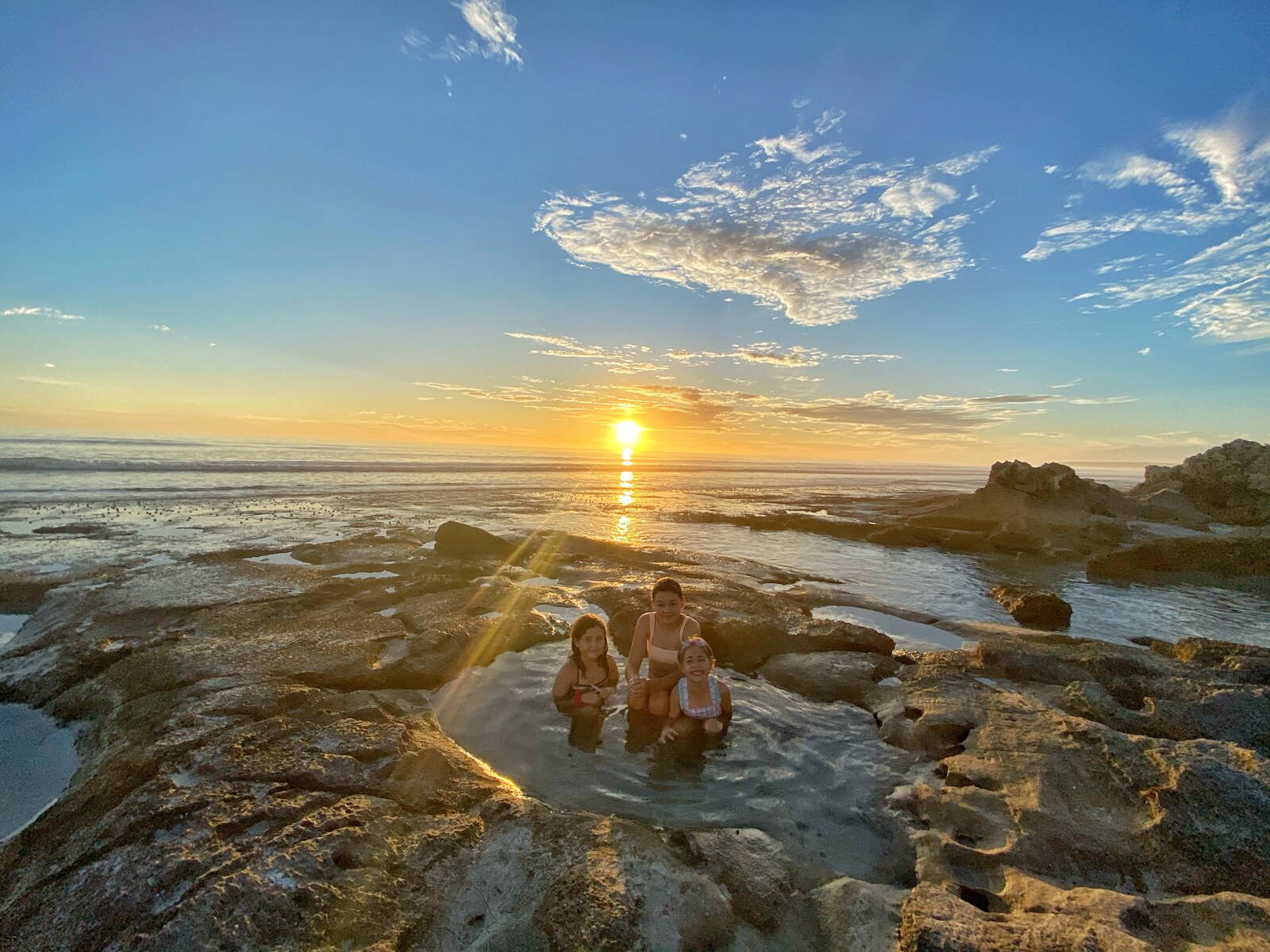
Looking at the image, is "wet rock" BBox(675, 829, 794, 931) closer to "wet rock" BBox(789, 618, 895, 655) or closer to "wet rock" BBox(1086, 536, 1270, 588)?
"wet rock" BBox(789, 618, 895, 655)

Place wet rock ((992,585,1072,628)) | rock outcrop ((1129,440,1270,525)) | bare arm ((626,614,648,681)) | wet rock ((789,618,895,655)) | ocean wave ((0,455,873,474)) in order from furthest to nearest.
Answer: ocean wave ((0,455,873,474)) < rock outcrop ((1129,440,1270,525)) < wet rock ((992,585,1072,628)) < wet rock ((789,618,895,655)) < bare arm ((626,614,648,681))

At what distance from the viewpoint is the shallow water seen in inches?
174

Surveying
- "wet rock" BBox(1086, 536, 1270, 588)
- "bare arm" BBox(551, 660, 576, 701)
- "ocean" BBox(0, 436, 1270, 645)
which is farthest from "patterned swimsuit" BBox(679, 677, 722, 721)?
"wet rock" BBox(1086, 536, 1270, 588)

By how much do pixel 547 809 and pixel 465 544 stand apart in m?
10.9

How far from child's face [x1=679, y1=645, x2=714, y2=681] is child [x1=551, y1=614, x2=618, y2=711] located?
122cm

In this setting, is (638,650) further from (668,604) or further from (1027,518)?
(1027,518)

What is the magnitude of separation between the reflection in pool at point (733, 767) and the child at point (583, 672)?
24cm

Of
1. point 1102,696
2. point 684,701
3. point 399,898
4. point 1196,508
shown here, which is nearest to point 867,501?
point 1196,508

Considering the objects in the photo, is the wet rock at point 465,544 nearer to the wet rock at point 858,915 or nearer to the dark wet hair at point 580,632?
the dark wet hair at point 580,632

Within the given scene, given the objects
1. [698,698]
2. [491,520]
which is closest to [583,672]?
[698,698]

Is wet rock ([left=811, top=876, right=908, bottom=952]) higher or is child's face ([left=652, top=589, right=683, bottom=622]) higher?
child's face ([left=652, top=589, right=683, bottom=622])

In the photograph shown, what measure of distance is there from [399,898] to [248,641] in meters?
5.81

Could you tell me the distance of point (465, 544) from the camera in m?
14.6

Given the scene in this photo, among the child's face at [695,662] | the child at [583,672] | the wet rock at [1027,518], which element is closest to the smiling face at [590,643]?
the child at [583,672]
